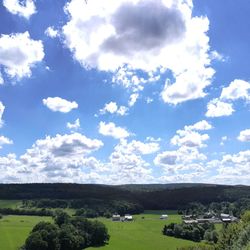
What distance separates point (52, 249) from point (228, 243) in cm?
7487

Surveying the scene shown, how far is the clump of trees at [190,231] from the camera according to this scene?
176 metres

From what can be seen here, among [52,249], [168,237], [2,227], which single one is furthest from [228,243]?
[2,227]

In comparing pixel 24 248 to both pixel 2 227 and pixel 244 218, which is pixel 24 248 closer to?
pixel 2 227

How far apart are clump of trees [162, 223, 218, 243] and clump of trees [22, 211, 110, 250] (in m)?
28.7

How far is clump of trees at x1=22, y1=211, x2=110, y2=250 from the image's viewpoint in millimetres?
145625

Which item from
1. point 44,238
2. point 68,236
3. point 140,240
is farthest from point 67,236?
point 140,240

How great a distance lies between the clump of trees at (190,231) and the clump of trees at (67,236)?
2872 centimetres

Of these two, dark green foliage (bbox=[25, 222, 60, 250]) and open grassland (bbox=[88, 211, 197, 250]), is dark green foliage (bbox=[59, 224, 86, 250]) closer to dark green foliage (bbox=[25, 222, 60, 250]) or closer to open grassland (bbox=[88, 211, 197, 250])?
dark green foliage (bbox=[25, 222, 60, 250])

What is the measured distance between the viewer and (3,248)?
5531 inches

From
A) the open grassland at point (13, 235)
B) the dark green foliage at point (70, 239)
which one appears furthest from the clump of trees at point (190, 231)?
the open grassland at point (13, 235)

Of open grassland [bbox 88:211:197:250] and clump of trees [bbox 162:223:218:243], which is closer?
open grassland [bbox 88:211:197:250]

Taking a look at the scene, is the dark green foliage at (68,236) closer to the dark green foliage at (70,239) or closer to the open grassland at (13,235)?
the dark green foliage at (70,239)

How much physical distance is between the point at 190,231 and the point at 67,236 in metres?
50.9

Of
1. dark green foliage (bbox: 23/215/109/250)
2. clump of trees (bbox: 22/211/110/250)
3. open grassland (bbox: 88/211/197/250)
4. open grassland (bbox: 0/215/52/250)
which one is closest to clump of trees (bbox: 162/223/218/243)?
open grassland (bbox: 88/211/197/250)
